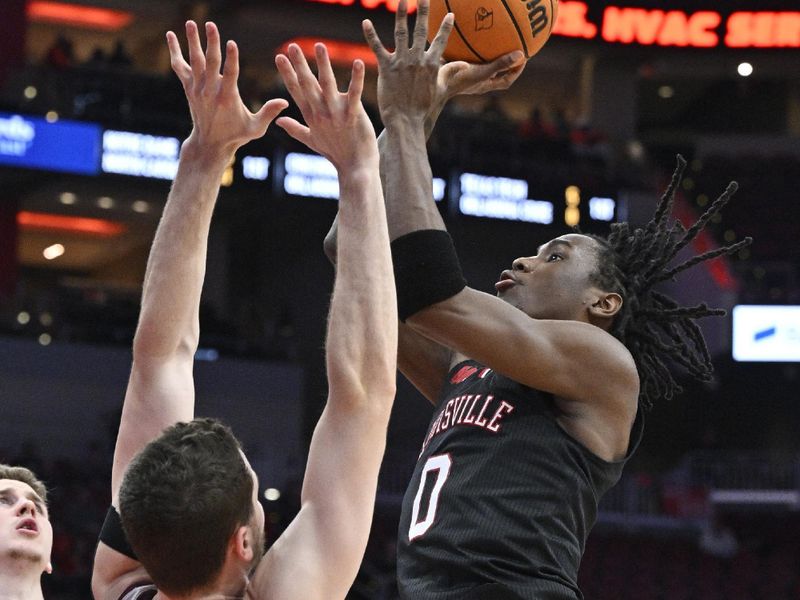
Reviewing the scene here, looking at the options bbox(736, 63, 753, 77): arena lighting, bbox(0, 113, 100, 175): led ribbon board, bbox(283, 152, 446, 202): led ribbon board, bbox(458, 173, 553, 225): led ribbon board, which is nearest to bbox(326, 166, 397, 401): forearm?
bbox(0, 113, 100, 175): led ribbon board

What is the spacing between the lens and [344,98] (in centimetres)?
245

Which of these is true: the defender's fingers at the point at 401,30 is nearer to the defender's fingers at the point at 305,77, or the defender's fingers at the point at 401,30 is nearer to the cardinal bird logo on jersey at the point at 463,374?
the defender's fingers at the point at 305,77

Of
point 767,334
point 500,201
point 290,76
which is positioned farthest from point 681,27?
point 290,76

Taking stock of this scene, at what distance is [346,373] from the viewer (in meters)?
2.34

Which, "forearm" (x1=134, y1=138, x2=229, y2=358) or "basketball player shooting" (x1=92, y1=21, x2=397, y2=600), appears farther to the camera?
"forearm" (x1=134, y1=138, x2=229, y2=358)

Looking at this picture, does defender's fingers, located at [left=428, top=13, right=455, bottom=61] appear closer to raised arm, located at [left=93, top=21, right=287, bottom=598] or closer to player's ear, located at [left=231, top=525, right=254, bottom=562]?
raised arm, located at [left=93, top=21, right=287, bottom=598]

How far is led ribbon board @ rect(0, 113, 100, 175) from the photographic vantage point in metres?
15.8

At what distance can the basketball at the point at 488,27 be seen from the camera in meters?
3.66

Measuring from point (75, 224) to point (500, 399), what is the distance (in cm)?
1917

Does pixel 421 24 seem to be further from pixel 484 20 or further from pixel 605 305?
pixel 605 305

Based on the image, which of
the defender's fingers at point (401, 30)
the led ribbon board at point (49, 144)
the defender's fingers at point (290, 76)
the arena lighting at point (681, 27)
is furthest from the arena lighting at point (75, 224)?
the defender's fingers at point (290, 76)

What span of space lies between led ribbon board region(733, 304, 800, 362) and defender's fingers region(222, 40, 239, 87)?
16.6 meters

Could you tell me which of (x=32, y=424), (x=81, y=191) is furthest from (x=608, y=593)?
(x=81, y=191)

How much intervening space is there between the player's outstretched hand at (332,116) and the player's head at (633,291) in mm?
1205
